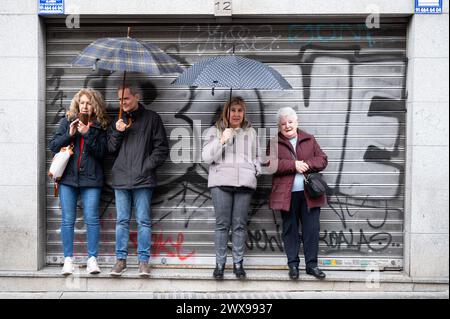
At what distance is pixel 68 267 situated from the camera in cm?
723

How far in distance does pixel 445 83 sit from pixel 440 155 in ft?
2.57

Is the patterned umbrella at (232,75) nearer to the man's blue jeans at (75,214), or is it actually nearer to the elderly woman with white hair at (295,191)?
the elderly woman with white hair at (295,191)

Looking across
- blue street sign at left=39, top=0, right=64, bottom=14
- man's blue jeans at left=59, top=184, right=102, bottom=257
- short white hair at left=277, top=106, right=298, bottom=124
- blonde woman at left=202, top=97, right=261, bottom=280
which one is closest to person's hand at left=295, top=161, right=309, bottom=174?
blonde woman at left=202, top=97, right=261, bottom=280

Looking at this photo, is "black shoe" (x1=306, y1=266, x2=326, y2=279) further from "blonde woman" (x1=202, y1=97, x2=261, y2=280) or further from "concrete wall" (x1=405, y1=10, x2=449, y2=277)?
"concrete wall" (x1=405, y1=10, x2=449, y2=277)

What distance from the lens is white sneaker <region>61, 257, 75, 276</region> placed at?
7.22m

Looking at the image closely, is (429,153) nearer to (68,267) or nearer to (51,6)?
(68,267)

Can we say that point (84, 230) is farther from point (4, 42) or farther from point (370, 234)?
point (370, 234)

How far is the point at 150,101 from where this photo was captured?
766 centimetres

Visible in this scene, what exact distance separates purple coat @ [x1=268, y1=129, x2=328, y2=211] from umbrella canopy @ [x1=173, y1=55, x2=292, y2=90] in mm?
735

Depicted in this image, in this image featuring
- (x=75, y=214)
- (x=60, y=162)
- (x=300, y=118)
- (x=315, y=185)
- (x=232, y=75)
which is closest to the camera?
(x=232, y=75)

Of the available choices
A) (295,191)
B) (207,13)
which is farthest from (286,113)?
(207,13)

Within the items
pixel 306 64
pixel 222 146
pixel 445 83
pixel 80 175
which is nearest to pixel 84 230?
pixel 80 175

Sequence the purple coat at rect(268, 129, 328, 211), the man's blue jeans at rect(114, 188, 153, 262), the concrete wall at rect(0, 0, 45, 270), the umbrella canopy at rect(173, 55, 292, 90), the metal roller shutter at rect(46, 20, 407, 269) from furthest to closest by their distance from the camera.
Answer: the metal roller shutter at rect(46, 20, 407, 269) < the concrete wall at rect(0, 0, 45, 270) < the man's blue jeans at rect(114, 188, 153, 262) < the purple coat at rect(268, 129, 328, 211) < the umbrella canopy at rect(173, 55, 292, 90)

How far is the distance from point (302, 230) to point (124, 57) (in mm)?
2622
